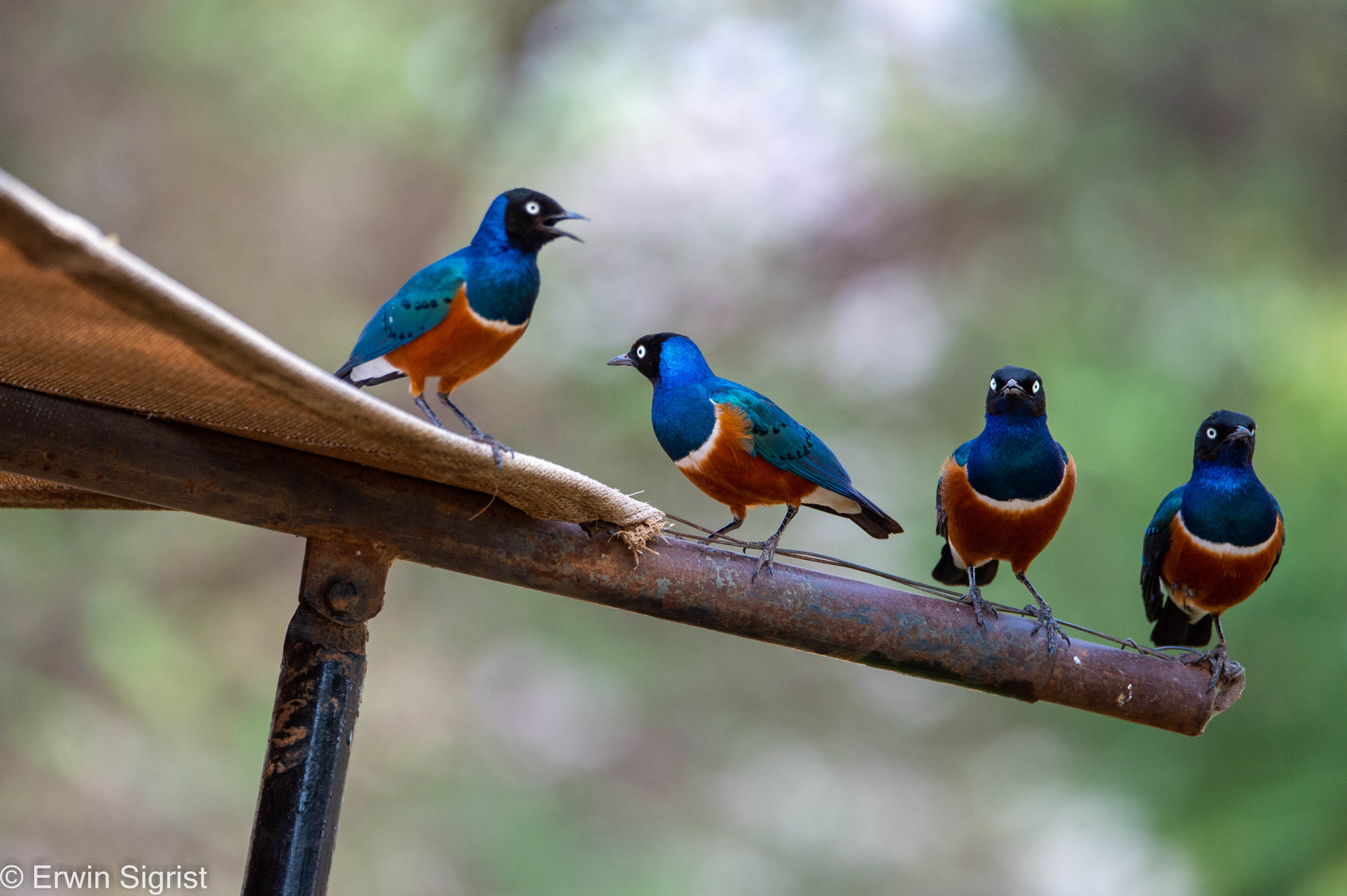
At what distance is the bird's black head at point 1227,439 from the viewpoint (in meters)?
1.83

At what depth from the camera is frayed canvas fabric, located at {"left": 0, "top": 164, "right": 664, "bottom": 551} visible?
0.92 metres

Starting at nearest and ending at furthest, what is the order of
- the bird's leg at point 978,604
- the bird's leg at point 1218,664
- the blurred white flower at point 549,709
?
1. the bird's leg at point 978,604
2. the bird's leg at point 1218,664
3. the blurred white flower at point 549,709

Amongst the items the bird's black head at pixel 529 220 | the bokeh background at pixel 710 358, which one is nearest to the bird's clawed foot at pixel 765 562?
the bird's black head at pixel 529 220

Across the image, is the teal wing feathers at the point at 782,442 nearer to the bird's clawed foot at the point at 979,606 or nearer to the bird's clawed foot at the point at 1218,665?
the bird's clawed foot at the point at 979,606

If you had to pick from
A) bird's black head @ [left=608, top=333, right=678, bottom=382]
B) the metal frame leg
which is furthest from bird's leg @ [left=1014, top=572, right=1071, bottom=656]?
the metal frame leg

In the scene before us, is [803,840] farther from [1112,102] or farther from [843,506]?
[843,506]

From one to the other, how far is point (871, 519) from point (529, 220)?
0.79 metres

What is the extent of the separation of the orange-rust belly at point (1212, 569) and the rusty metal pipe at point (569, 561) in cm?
18

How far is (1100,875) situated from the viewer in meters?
4.96

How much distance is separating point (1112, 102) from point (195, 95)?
4218 millimetres

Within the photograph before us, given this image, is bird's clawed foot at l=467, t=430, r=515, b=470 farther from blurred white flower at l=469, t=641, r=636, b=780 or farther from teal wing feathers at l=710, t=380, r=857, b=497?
blurred white flower at l=469, t=641, r=636, b=780

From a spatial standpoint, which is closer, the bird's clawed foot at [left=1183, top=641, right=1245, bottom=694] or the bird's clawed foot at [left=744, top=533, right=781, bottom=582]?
the bird's clawed foot at [left=744, top=533, right=781, bottom=582]

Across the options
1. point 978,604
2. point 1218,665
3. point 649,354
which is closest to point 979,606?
point 978,604

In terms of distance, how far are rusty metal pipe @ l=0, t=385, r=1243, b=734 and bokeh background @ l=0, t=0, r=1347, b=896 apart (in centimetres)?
258
